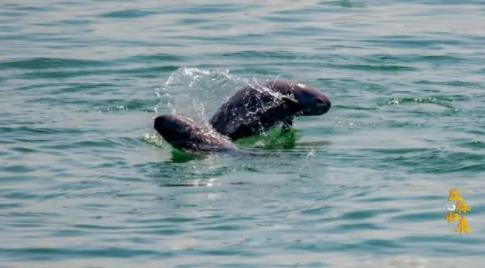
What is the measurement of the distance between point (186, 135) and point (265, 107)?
3.98 feet

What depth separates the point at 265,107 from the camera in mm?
14148

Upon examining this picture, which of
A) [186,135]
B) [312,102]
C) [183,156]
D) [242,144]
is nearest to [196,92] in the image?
[312,102]

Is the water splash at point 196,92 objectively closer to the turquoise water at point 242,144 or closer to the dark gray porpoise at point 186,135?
the turquoise water at point 242,144

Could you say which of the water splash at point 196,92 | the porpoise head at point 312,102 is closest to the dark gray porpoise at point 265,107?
the porpoise head at point 312,102

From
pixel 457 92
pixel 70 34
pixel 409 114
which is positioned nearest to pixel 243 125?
pixel 409 114

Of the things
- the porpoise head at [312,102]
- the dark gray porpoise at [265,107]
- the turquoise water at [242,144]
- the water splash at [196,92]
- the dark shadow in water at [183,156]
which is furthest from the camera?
the water splash at [196,92]

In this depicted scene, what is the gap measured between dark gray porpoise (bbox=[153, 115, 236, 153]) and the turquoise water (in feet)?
0.49

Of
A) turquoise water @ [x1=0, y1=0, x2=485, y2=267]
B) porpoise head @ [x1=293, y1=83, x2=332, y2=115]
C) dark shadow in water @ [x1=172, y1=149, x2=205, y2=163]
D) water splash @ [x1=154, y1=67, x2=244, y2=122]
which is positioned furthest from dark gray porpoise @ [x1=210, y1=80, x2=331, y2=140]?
dark shadow in water @ [x1=172, y1=149, x2=205, y2=163]

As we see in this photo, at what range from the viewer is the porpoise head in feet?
46.8

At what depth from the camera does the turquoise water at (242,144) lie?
10172mm

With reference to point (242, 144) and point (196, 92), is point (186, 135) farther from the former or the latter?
point (196, 92)

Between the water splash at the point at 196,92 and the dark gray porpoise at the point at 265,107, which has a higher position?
the dark gray porpoise at the point at 265,107

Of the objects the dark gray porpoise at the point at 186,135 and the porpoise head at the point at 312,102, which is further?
the porpoise head at the point at 312,102

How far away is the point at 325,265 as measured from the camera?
31.7ft
